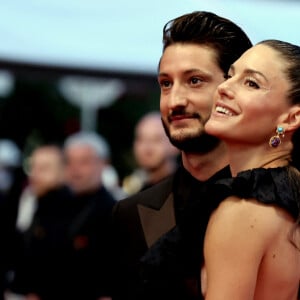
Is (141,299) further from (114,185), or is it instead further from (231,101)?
(114,185)

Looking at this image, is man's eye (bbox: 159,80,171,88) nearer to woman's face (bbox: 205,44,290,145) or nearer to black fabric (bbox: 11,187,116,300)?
woman's face (bbox: 205,44,290,145)

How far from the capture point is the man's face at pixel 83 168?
22.4ft

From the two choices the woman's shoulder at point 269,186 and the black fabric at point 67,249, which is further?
the black fabric at point 67,249

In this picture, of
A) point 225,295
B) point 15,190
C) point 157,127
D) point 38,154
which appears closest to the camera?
point 225,295

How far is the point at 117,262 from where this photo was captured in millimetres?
3721

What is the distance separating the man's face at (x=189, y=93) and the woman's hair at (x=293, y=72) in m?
0.60

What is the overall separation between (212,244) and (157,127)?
3.85m

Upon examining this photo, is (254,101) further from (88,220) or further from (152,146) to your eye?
(88,220)

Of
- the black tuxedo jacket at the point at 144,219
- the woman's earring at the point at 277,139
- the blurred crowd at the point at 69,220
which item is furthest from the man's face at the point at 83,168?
the woman's earring at the point at 277,139

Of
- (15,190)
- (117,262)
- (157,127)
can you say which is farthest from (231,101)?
(15,190)

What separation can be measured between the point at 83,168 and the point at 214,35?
3.51m

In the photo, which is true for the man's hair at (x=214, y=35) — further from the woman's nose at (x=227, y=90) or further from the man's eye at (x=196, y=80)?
the woman's nose at (x=227, y=90)

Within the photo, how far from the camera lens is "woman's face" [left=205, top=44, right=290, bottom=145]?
110 inches

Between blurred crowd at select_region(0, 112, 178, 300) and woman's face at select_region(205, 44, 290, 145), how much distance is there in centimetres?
297
